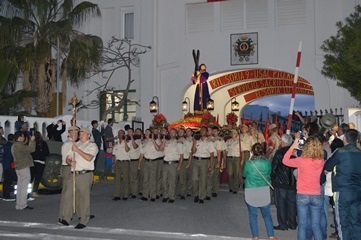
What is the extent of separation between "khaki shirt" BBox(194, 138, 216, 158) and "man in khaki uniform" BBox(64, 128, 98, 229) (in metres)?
4.71

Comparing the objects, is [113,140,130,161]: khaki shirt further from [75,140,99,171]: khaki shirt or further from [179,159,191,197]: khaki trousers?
[75,140,99,171]: khaki shirt

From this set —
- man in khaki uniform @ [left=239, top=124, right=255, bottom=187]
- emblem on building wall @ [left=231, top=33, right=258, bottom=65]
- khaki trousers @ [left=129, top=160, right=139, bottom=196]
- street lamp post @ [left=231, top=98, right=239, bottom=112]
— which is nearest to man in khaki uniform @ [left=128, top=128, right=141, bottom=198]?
khaki trousers @ [left=129, top=160, right=139, bottom=196]

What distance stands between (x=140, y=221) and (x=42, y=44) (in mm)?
12666

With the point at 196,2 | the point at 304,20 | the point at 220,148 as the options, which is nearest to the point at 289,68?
the point at 304,20

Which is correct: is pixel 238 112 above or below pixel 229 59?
below

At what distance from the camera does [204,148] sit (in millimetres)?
15906

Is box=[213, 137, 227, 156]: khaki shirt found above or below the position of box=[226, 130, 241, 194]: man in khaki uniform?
above

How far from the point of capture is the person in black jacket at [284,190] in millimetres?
10961

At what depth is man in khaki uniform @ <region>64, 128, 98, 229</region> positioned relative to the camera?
11445mm

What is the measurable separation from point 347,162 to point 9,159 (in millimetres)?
9350

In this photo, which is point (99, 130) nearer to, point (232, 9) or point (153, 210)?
point (232, 9)

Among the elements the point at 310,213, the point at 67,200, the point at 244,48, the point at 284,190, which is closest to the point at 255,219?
the point at 310,213

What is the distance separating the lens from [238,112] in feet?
105

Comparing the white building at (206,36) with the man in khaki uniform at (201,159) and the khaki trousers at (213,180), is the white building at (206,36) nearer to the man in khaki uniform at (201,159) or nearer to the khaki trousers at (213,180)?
the khaki trousers at (213,180)
